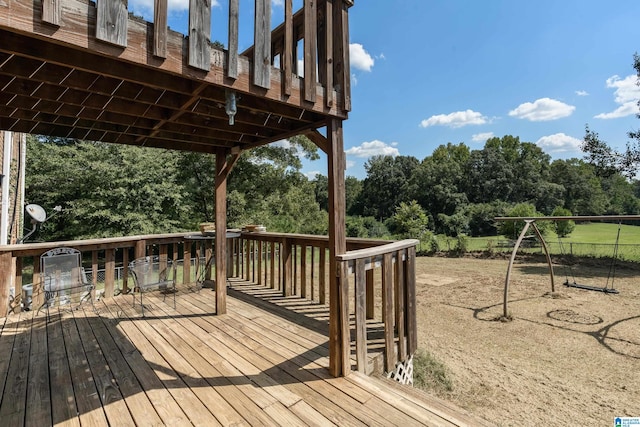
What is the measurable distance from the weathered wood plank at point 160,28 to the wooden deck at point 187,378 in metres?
2.07

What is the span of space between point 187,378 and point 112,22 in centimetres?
229

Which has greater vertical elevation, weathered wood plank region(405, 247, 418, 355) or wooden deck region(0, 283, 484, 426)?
weathered wood plank region(405, 247, 418, 355)

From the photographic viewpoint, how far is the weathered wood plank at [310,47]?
2.21 m

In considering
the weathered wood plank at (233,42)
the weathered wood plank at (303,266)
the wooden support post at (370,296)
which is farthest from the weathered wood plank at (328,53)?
the weathered wood plank at (303,266)

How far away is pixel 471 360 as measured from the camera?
4.11 meters

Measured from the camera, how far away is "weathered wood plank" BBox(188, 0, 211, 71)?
1669 mm

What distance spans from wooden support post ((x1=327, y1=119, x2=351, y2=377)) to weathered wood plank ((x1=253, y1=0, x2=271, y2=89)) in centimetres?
68

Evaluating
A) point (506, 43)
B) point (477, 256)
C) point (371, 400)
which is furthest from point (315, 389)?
point (506, 43)

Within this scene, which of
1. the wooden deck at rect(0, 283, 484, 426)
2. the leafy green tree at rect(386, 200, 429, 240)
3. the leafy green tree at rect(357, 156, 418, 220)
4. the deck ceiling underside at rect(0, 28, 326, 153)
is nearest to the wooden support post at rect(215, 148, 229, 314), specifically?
the deck ceiling underside at rect(0, 28, 326, 153)

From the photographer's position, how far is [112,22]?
1.39m

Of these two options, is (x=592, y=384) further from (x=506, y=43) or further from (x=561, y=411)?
(x=506, y=43)

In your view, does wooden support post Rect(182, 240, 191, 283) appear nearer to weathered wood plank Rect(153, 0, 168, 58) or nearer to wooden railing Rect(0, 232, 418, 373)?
wooden railing Rect(0, 232, 418, 373)

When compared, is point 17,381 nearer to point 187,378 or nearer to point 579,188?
point 187,378

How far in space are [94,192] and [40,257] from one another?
993cm
